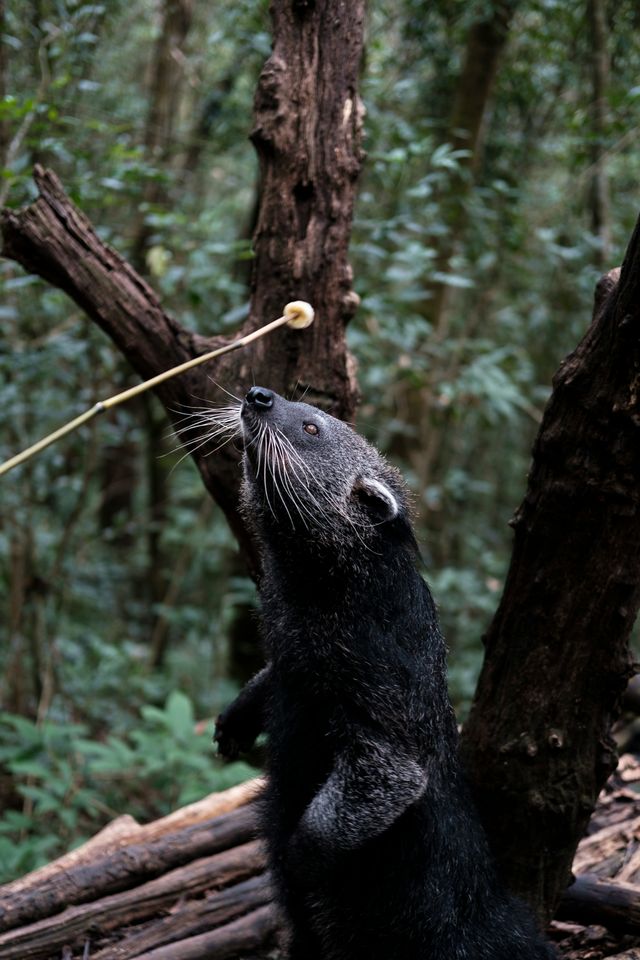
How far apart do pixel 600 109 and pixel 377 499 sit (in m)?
4.46

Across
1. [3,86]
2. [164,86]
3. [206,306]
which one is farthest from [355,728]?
[164,86]

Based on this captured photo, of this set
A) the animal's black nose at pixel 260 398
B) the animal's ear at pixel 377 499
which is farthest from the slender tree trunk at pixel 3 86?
the animal's ear at pixel 377 499

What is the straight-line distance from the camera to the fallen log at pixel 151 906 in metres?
3.08

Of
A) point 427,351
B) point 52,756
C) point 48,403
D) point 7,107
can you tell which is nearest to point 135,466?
point 48,403

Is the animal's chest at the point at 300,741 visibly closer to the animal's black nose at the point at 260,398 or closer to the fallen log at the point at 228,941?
the fallen log at the point at 228,941

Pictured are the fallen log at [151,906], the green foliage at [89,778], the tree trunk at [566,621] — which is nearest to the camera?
the tree trunk at [566,621]

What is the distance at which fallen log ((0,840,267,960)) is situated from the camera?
10.1 feet

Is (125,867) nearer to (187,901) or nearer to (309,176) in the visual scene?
(187,901)

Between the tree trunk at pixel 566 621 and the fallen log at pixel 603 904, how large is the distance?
1.10 ft

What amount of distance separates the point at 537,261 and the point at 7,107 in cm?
652

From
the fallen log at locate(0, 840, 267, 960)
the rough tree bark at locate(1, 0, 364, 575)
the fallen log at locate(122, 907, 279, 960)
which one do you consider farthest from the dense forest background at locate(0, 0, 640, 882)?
the fallen log at locate(122, 907, 279, 960)

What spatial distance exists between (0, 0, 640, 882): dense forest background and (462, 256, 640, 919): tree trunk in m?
1.41

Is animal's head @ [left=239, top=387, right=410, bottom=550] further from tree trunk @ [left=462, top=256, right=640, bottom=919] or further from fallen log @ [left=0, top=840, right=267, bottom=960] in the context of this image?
fallen log @ [left=0, top=840, right=267, bottom=960]

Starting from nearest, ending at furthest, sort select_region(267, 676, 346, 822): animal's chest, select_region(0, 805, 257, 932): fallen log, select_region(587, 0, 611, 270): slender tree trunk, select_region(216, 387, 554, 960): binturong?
select_region(216, 387, 554, 960): binturong < select_region(267, 676, 346, 822): animal's chest < select_region(0, 805, 257, 932): fallen log < select_region(587, 0, 611, 270): slender tree trunk
